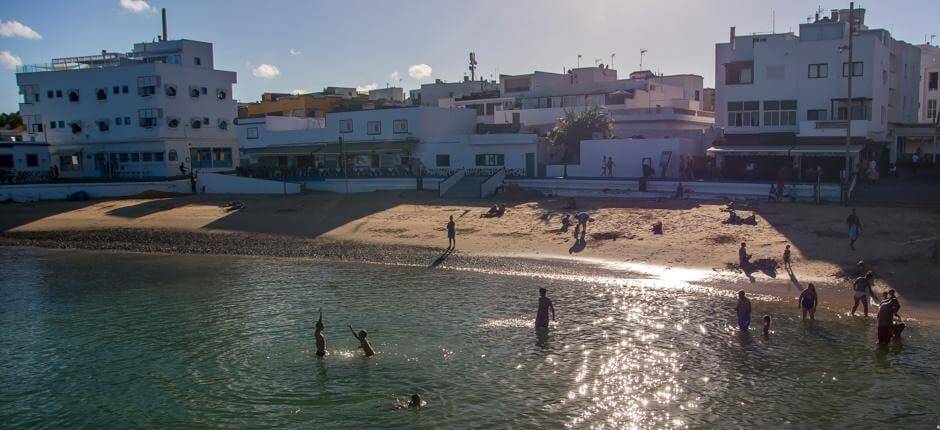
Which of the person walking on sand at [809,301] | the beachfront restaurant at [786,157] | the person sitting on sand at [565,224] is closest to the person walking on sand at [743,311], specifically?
the person walking on sand at [809,301]

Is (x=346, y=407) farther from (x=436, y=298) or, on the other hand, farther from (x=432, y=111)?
(x=432, y=111)

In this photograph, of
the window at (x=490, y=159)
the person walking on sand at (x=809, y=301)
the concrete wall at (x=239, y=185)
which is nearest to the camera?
the person walking on sand at (x=809, y=301)

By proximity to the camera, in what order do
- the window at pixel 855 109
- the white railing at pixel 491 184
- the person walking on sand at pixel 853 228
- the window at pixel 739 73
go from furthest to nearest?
1. the window at pixel 739 73
2. the white railing at pixel 491 184
3. the window at pixel 855 109
4. the person walking on sand at pixel 853 228

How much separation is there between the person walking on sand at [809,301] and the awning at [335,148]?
35889 millimetres

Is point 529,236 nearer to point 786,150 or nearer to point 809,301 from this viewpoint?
point 809,301

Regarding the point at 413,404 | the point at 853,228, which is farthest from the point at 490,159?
the point at 413,404

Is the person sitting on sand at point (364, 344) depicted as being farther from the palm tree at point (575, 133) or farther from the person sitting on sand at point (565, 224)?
the palm tree at point (575, 133)

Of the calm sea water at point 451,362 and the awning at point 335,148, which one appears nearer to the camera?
the calm sea water at point 451,362

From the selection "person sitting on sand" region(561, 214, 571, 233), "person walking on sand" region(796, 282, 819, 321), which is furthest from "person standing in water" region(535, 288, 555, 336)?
"person sitting on sand" region(561, 214, 571, 233)

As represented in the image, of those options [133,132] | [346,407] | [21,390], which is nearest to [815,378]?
[346,407]

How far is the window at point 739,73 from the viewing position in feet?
157

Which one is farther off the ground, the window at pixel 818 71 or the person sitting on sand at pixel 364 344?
the window at pixel 818 71

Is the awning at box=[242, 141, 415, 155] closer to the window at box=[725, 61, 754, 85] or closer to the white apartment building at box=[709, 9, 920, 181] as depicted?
the white apartment building at box=[709, 9, 920, 181]

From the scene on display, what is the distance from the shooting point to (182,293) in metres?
26.3
